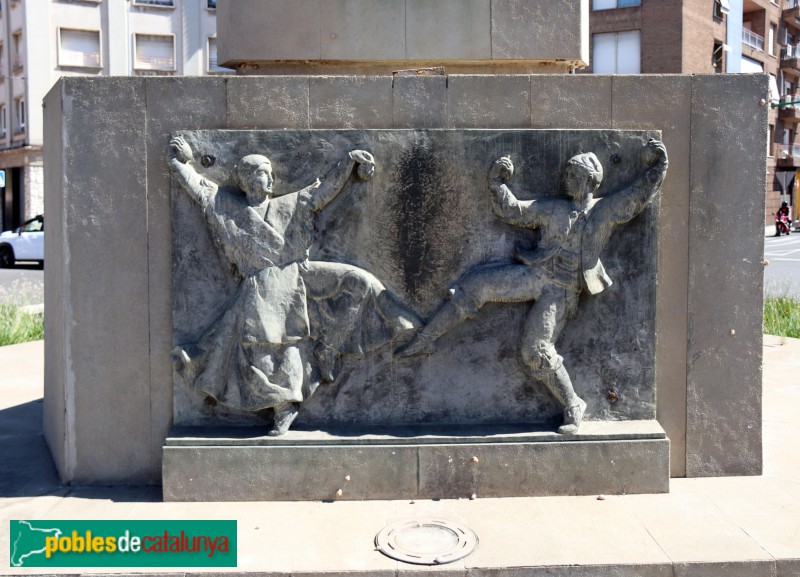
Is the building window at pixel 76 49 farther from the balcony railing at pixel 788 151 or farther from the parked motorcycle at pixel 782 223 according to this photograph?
the balcony railing at pixel 788 151

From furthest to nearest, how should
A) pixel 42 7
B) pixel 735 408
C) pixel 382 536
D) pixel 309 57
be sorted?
pixel 42 7
pixel 309 57
pixel 735 408
pixel 382 536

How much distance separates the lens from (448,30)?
5859mm

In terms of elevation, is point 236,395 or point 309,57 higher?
point 309,57

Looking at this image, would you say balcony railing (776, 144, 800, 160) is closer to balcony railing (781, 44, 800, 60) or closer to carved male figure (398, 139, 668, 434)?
balcony railing (781, 44, 800, 60)

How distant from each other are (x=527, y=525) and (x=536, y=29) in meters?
3.51

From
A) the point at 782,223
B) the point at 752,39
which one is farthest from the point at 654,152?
the point at 752,39

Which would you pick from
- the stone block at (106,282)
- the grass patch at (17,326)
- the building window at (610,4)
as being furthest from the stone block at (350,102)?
the building window at (610,4)

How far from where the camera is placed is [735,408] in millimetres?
5281

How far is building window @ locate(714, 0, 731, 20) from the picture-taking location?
112 feet

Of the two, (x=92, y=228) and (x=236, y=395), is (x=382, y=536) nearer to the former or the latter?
(x=236, y=395)

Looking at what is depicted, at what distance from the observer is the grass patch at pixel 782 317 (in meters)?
10.7

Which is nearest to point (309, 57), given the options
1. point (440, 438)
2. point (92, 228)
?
point (92, 228)

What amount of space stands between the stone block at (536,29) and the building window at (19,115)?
111 feet

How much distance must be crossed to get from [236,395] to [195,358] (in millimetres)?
343
